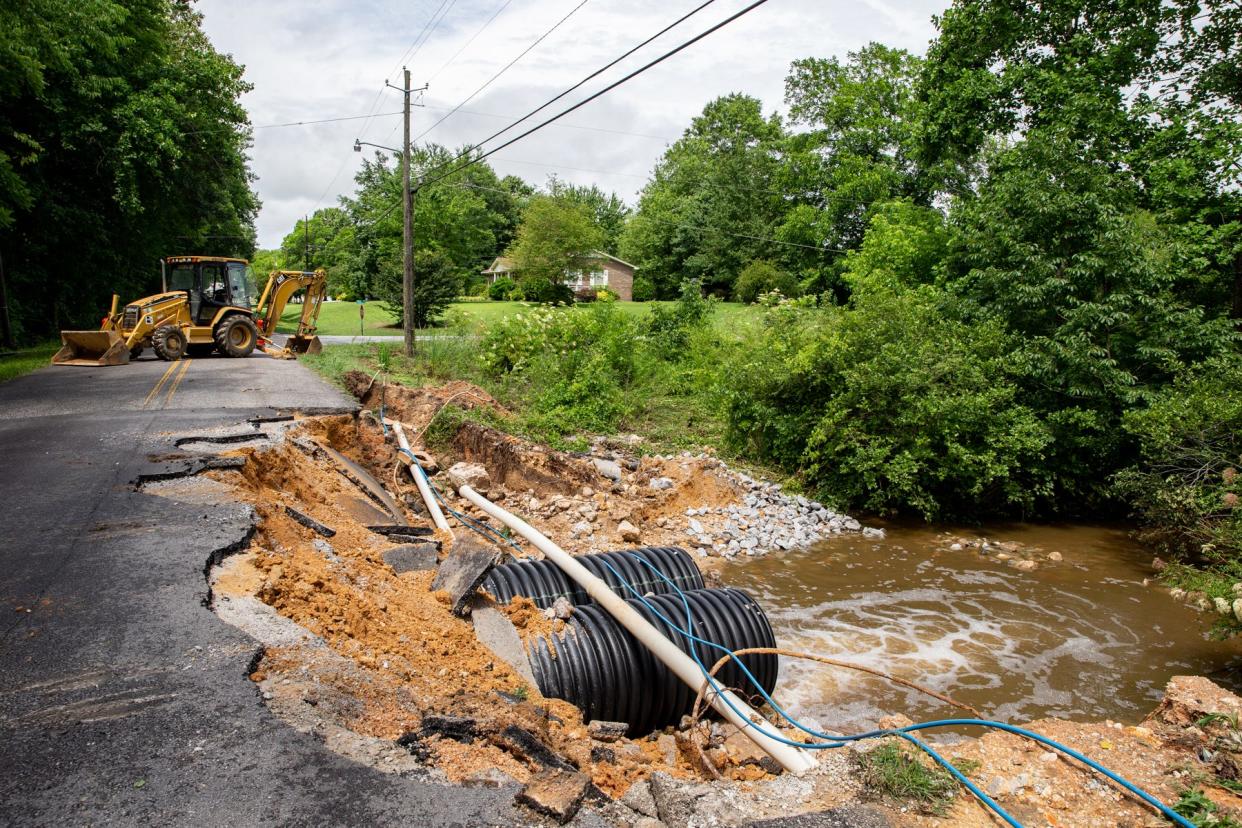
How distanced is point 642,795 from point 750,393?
11397mm

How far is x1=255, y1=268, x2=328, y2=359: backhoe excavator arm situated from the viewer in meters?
21.6

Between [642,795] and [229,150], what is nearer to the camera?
[642,795]

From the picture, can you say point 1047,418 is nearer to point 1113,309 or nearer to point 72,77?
point 1113,309

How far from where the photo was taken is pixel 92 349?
715 inches

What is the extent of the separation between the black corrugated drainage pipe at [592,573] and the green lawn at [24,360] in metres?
15.3

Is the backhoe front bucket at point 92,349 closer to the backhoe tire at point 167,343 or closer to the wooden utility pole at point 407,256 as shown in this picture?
the backhoe tire at point 167,343

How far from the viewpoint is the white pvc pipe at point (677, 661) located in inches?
152

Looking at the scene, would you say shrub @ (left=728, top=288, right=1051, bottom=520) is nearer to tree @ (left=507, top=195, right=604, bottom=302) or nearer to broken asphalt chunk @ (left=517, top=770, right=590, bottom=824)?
broken asphalt chunk @ (left=517, top=770, right=590, bottom=824)

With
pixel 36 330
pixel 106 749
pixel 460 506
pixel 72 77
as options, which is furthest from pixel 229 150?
pixel 106 749

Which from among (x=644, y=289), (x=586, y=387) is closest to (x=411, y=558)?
(x=586, y=387)

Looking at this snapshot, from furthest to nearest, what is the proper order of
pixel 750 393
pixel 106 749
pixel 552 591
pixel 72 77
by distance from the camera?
A: 1. pixel 72 77
2. pixel 750 393
3. pixel 552 591
4. pixel 106 749

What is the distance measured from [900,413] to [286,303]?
59.7ft

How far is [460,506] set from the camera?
35.6ft

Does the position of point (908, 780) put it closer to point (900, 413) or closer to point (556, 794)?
point (556, 794)
